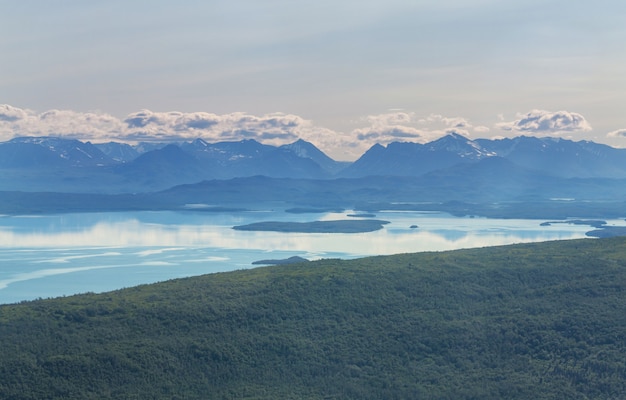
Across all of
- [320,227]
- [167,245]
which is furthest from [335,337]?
[320,227]

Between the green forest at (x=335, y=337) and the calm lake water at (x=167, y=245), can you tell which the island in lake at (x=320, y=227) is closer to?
the calm lake water at (x=167, y=245)

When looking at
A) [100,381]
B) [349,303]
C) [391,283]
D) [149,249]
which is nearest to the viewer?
[100,381]

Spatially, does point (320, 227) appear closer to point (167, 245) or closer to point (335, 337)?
point (167, 245)

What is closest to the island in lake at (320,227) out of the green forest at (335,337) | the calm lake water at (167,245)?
the calm lake water at (167,245)

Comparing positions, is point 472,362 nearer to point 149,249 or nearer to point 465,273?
point 465,273

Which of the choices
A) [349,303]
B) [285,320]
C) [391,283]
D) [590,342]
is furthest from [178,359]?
[590,342]

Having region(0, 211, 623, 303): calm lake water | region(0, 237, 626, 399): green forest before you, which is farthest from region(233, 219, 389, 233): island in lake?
region(0, 237, 626, 399): green forest
